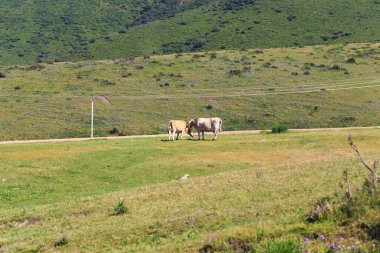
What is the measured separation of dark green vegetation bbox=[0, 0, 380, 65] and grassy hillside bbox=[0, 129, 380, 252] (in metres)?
78.1

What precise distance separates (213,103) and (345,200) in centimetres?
4255

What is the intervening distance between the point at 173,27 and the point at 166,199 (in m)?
112

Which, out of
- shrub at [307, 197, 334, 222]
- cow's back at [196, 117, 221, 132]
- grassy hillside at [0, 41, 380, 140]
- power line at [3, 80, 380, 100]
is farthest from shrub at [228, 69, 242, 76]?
shrub at [307, 197, 334, 222]

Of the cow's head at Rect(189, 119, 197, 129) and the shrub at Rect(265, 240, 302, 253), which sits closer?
the shrub at Rect(265, 240, 302, 253)

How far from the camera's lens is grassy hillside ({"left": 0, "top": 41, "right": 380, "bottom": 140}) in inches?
1805

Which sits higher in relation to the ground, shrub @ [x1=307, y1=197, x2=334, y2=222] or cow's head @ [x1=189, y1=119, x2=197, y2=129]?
cow's head @ [x1=189, y1=119, x2=197, y2=129]

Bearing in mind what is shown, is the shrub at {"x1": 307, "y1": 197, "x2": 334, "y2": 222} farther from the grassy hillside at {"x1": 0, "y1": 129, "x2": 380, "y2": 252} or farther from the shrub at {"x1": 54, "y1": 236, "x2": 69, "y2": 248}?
the shrub at {"x1": 54, "y1": 236, "x2": 69, "y2": 248}

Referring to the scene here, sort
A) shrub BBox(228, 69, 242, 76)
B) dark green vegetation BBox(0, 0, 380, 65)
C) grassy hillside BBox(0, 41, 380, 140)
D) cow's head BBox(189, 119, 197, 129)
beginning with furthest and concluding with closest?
dark green vegetation BBox(0, 0, 380, 65) < shrub BBox(228, 69, 242, 76) < grassy hillside BBox(0, 41, 380, 140) < cow's head BBox(189, 119, 197, 129)

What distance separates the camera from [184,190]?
15.2 m

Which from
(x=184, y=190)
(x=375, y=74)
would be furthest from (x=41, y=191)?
(x=375, y=74)

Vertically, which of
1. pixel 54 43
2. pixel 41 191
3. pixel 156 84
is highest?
pixel 54 43

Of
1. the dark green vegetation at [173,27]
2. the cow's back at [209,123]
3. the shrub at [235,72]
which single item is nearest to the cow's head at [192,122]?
the cow's back at [209,123]

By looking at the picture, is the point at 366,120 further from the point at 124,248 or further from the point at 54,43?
the point at 54,43

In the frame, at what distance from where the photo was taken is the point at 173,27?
12319cm
